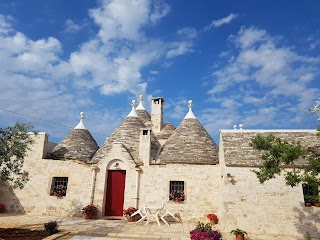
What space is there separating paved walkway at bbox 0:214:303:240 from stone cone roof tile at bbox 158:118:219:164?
321 centimetres

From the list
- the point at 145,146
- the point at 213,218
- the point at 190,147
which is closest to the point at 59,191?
the point at 145,146

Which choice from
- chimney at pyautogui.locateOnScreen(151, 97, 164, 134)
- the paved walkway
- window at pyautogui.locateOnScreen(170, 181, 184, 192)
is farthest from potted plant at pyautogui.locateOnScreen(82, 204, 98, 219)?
chimney at pyautogui.locateOnScreen(151, 97, 164, 134)

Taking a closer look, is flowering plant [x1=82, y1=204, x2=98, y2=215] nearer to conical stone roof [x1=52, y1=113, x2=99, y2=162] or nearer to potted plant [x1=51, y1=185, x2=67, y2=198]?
potted plant [x1=51, y1=185, x2=67, y2=198]

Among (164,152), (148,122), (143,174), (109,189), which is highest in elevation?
(148,122)

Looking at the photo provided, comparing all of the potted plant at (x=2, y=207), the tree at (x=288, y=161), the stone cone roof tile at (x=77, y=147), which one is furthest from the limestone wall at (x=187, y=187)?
the potted plant at (x=2, y=207)

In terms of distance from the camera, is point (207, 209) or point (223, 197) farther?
point (207, 209)

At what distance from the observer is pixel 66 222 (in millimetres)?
11062

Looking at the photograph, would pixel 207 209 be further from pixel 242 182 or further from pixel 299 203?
pixel 299 203

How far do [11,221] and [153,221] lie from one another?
637 centimetres

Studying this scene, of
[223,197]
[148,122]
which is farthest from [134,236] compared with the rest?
[148,122]

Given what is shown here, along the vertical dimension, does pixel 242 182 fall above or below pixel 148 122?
below

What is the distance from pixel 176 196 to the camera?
12234 mm

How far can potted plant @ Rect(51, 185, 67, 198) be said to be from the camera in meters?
13.0

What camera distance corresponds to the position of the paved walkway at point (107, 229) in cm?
857
